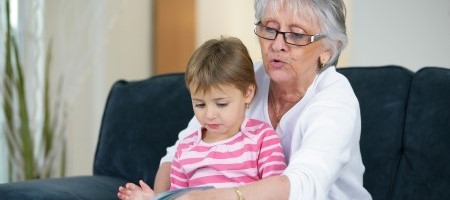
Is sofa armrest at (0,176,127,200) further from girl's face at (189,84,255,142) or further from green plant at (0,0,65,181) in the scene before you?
green plant at (0,0,65,181)

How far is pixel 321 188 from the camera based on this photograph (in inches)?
61.9

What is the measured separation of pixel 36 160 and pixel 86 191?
141 centimetres

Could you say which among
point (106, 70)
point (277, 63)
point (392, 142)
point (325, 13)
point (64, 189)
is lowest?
point (106, 70)

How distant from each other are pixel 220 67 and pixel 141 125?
0.88m

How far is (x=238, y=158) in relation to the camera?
1.79 meters

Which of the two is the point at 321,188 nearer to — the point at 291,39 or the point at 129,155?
the point at 291,39

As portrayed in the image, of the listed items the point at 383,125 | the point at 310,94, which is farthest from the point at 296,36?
the point at 383,125

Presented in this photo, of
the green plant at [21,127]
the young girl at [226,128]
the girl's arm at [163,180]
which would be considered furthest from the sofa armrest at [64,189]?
the green plant at [21,127]

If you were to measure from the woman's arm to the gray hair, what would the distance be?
1.63ft

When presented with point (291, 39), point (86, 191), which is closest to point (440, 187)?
point (291, 39)

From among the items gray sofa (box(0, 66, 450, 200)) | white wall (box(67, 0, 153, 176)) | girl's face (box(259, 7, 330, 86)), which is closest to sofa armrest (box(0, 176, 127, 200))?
gray sofa (box(0, 66, 450, 200))

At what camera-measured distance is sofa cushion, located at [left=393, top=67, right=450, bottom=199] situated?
6.75 feet

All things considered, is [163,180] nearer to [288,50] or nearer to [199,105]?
[199,105]

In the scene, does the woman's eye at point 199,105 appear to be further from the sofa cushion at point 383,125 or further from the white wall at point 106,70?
the white wall at point 106,70
